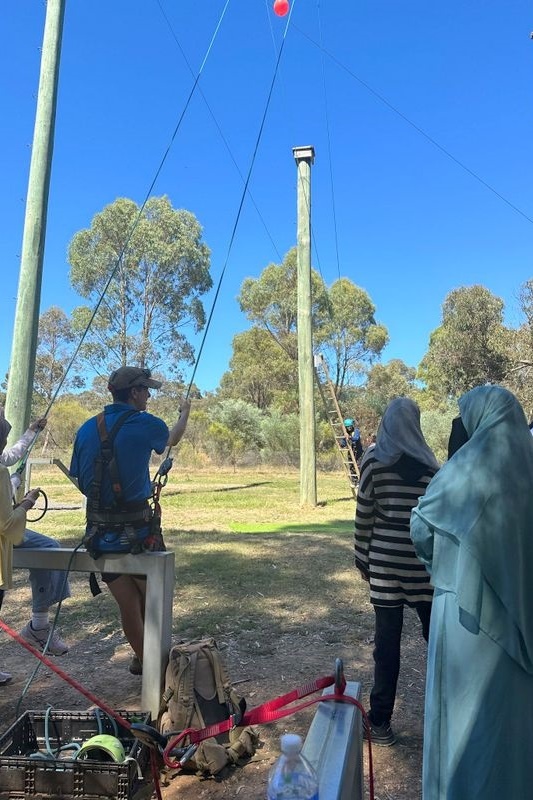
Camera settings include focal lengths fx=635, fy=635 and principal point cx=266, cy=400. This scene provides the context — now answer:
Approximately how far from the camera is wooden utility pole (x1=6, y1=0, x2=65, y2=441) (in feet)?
18.6

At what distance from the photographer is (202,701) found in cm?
314

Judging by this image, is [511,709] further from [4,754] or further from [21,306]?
[21,306]

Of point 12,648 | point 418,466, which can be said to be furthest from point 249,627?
point 418,466

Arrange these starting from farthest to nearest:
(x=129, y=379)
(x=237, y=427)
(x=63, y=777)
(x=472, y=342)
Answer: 1. (x=237, y=427)
2. (x=472, y=342)
3. (x=129, y=379)
4. (x=63, y=777)

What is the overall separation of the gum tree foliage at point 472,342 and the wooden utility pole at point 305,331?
10297 millimetres

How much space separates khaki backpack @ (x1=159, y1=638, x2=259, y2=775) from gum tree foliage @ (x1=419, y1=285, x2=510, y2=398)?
20178 millimetres

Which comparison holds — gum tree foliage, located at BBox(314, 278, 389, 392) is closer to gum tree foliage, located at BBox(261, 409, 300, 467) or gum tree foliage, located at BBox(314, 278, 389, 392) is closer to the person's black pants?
gum tree foliage, located at BBox(261, 409, 300, 467)

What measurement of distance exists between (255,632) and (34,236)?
Result: 3.98 m

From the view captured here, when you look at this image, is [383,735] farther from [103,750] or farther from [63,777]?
[63,777]

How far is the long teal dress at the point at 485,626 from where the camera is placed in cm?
194

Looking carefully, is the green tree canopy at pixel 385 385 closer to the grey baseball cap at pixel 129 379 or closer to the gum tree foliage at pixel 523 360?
the gum tree foliage at pixel 523 360

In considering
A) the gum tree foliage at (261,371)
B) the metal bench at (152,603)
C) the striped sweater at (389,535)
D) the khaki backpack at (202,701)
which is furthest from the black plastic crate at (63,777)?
the gum tree foliage at (261,371)

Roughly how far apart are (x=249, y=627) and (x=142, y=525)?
2.05 m

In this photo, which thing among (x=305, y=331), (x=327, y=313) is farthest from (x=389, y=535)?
(x=327, y=313)
